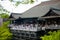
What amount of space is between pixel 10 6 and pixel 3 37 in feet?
16.8

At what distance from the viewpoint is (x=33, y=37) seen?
6.93 meters

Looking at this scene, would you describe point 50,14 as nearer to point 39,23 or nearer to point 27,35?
point 39,23

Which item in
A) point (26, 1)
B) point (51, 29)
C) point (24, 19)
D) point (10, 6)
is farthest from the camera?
point (26, 1)

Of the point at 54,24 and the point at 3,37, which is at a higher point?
the point at 54,24

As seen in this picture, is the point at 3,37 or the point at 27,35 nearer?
the point at 27,35

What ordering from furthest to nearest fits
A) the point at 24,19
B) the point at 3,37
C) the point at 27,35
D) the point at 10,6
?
1. the point at 10,6
2. the point at 24,19
3. the point at 3,37
4. the point at 27,35

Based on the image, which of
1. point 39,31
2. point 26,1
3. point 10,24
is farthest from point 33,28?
point 26,1

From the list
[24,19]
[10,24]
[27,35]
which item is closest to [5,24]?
[10,24]

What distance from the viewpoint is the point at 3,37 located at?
7.91 m

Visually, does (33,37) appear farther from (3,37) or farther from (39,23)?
(3,37)

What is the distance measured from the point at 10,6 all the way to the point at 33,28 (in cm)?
614

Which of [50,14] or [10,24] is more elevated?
[50,14]

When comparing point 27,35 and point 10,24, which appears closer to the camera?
point 27,35

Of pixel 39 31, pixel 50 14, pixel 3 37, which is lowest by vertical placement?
pixel 3 37
